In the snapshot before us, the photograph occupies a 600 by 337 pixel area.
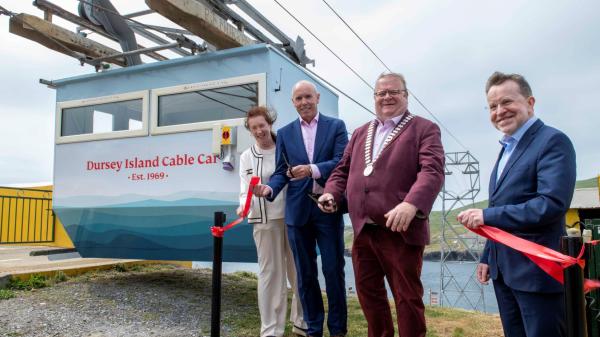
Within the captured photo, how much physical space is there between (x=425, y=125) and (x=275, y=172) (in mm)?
1306

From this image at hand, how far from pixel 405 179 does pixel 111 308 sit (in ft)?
12.6

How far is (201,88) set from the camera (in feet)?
16.3

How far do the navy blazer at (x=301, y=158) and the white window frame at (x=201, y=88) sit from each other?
112 centimetres

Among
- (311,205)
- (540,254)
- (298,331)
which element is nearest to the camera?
(540,254)

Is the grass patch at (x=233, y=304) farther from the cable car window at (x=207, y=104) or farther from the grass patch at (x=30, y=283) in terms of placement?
the cable car window at (x=207, y=104)

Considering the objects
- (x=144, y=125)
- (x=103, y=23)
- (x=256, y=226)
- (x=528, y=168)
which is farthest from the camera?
(x=103, y=23)

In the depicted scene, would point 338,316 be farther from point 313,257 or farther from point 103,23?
point 103,23

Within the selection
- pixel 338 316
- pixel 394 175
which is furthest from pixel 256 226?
pixel 394 175

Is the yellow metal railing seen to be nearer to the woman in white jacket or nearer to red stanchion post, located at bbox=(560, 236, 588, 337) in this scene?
the woman in white jacket

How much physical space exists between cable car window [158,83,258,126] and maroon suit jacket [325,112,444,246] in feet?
7.46

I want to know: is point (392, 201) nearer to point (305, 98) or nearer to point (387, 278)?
point (387, 278)

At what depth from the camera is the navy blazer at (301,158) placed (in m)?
3.37

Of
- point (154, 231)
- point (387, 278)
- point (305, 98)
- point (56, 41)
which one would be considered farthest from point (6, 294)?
point (387, 278)

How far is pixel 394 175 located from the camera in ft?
8.38
